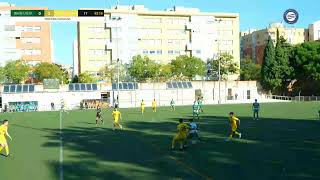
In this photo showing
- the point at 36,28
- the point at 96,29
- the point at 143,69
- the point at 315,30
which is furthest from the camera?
the point at 315,30

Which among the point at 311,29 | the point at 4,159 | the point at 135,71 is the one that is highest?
the point at 311,29

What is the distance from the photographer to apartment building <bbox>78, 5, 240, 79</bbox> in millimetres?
112938

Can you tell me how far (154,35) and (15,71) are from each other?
3790 cm

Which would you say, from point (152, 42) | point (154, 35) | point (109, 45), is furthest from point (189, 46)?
point (109, 45)

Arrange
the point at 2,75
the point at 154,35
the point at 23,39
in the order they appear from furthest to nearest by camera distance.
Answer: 1. the point at 154,35
2. the point at 23,39
3. the point at 2,75

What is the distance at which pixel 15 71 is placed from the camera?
92562 millimetres

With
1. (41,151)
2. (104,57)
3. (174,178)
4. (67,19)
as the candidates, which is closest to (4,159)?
(41,151)

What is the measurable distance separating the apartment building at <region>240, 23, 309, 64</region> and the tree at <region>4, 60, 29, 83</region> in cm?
7142

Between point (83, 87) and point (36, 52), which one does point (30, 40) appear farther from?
point (83, 87)

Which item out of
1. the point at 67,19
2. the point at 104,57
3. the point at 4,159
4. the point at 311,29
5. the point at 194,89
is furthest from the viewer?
the point at 311,29

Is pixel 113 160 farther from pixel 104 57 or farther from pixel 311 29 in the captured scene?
pixel 311 29

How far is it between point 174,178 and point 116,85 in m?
65.6

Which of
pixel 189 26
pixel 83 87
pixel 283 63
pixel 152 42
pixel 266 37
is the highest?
pixel 189 26

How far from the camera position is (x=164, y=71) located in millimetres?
99625
